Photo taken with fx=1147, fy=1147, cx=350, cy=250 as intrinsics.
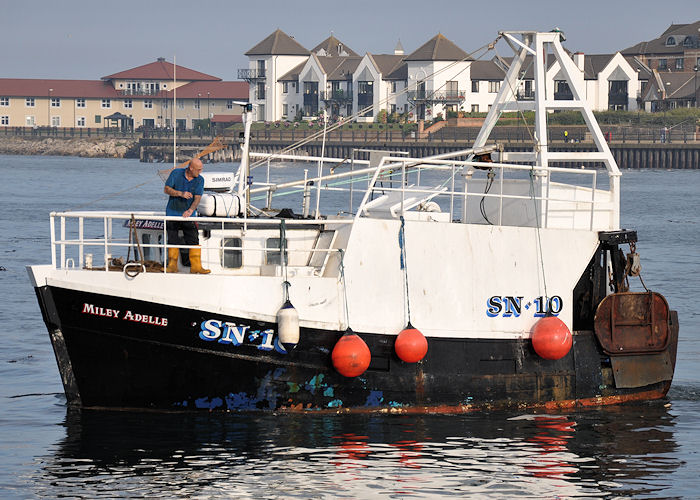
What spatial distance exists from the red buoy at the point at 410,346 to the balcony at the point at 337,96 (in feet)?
405

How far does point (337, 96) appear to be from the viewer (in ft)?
453

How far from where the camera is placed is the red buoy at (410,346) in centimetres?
1562

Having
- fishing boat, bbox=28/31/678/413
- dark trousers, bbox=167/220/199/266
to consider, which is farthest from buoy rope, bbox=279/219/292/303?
dark trousers, bbox=167/220/199/266

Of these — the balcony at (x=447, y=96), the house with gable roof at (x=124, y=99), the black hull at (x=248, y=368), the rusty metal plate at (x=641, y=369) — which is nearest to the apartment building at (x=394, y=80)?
the balcony at (x=447, y=96)

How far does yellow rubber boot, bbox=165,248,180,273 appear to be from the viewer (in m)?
15.6

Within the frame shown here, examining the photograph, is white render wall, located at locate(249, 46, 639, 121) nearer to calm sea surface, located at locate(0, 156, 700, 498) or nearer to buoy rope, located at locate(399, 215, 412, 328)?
calm sea surface, located at locate(0, 156, 700, 498)

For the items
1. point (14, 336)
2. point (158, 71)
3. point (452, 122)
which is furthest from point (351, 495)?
point (158, 71)

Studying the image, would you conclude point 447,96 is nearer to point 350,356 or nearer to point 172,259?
point 172,259

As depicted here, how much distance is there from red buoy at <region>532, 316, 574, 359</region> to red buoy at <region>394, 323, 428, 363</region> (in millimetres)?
1758

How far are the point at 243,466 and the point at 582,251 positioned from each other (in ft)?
19.8

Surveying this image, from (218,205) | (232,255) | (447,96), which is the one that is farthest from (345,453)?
(447,96)

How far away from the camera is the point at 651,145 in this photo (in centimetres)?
10381

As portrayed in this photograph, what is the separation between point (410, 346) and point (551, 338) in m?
2.14

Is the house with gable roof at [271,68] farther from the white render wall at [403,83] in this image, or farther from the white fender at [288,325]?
the white fender at [288,325]
